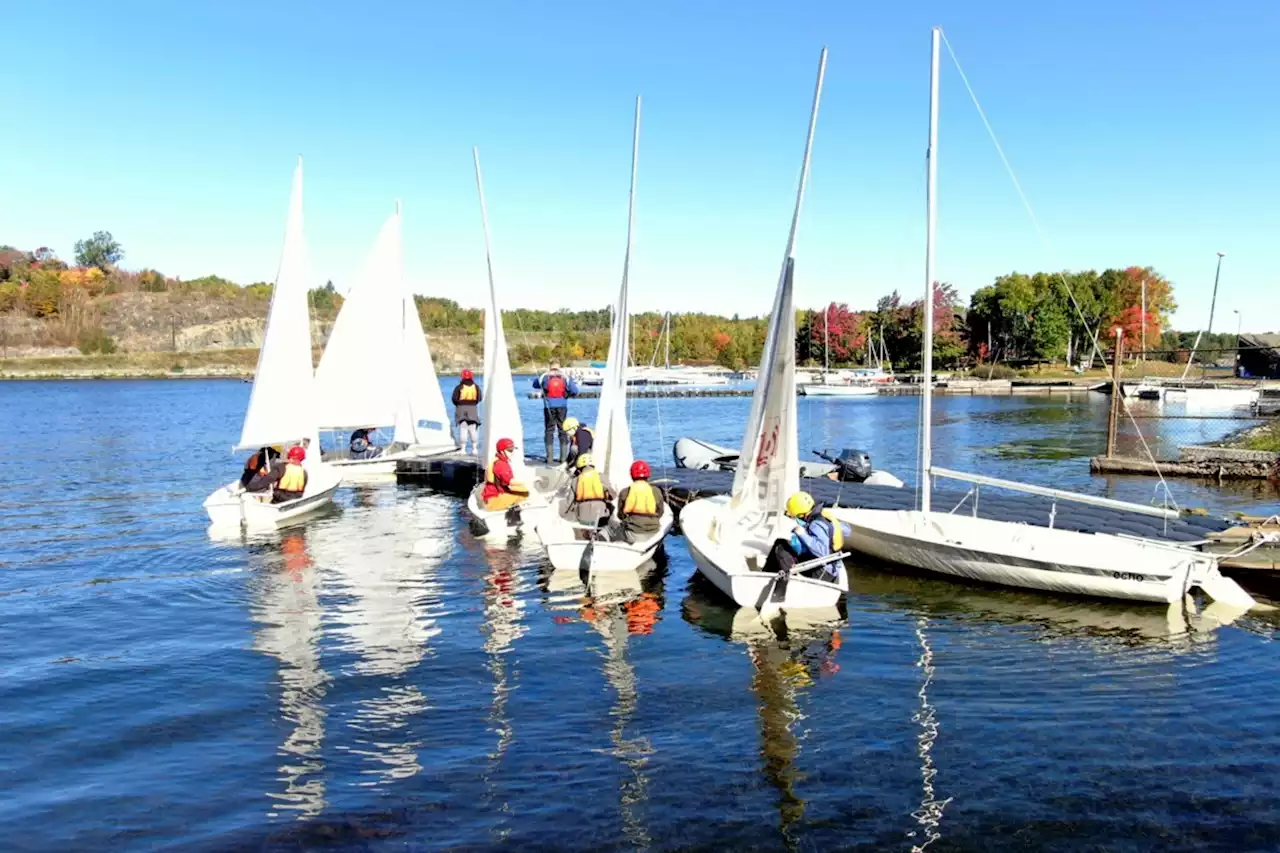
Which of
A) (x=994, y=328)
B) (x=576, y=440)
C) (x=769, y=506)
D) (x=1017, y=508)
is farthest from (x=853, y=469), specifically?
(x=994, y=328)

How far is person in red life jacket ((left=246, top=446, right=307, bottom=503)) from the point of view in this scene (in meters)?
24.4

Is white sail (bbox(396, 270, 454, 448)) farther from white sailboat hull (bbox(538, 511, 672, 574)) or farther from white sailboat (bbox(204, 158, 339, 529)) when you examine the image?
white sailboat hull (bbox(538, 511, 672, 574))

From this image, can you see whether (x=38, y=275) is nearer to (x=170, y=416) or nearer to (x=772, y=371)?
(x=170, y=416)

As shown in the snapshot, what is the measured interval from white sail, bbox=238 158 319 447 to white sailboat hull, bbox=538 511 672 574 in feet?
36.8

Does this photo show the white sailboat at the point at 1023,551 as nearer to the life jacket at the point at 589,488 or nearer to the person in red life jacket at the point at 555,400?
the life jacket at the point at 589,488

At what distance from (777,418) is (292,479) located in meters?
13.4

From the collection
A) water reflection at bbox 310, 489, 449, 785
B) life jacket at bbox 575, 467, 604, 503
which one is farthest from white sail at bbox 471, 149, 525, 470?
life jacket at bbox 575, 467, 604, 503

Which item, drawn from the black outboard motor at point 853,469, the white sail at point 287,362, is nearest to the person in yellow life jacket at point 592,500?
the black outboard motor at point 853,469

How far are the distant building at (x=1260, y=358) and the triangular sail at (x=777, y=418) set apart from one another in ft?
272

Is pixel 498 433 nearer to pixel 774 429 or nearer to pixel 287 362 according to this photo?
pixel 287 362

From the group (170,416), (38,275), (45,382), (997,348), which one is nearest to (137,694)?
(170,416)

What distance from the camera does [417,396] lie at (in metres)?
34.0

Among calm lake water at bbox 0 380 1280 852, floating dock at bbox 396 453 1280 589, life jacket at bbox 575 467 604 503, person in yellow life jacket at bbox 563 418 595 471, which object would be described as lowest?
calm lake water at bbox 0 380 1280 852

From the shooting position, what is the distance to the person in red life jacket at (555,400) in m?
28.4
